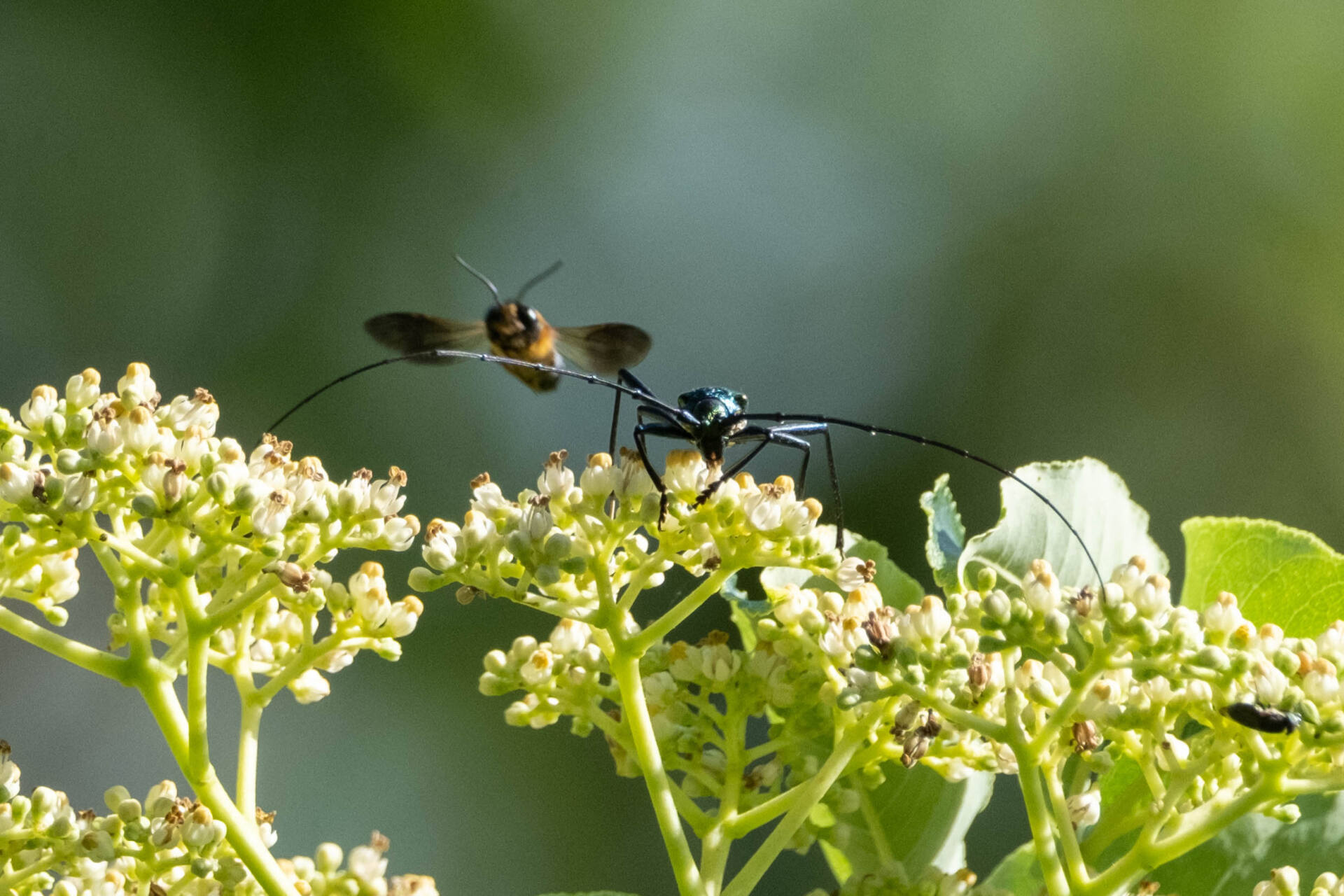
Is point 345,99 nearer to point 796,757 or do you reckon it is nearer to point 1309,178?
point 1309,178

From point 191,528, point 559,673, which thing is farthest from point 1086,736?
point 191,528

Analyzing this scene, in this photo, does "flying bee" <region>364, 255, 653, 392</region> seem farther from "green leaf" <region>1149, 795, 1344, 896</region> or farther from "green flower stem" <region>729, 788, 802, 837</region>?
"green leaf" <region>1149, 795, 1344, 896</region>

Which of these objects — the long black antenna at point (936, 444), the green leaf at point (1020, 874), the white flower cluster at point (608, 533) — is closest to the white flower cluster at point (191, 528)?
the white flower cluster at point (608, 533)

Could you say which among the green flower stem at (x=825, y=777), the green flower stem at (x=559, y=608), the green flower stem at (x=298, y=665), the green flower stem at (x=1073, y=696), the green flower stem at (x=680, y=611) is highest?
the green flower stem at (x=298, y=665)

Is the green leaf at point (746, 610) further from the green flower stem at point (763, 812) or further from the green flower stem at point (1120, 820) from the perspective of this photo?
the green flower stem at point (1120, 820)

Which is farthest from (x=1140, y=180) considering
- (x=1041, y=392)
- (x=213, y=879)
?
(x=213, y=879)

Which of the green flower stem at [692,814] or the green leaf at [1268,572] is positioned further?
the green leaf at [1268,572]
